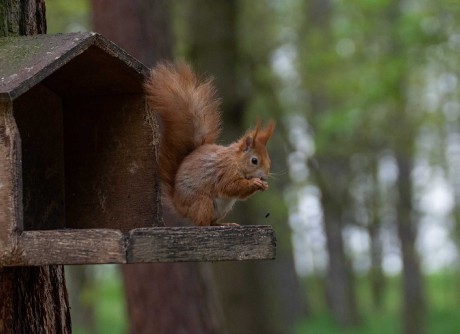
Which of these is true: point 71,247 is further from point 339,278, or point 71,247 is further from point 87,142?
point 339,278

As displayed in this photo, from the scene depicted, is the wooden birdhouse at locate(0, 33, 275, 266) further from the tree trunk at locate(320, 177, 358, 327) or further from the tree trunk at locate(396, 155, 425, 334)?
the tree trunk at locate(320, 177, 358, 327)

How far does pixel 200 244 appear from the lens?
2488 mm

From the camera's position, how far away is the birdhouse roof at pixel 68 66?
99.3 inches

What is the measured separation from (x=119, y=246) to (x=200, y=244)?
0.77 feet

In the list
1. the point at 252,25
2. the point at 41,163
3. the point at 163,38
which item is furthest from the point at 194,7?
the point at 41,163

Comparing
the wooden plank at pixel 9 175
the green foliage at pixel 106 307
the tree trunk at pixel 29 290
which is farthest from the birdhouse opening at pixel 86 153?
the green foliage at pixel 106 307

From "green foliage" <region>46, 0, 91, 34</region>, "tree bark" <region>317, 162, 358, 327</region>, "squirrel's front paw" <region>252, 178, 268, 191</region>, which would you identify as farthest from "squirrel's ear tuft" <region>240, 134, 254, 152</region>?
"tree bark" <region>317, 162, 358, 327</region>

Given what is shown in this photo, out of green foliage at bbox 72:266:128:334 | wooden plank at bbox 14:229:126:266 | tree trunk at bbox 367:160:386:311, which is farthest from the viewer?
tree trunk at bbox 367:160:386:311

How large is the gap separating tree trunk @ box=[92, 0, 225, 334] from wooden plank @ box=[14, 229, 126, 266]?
11.4ft

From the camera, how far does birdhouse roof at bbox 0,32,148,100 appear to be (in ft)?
8.28

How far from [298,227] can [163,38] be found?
12911 millimetres

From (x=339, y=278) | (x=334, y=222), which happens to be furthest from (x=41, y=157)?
(x=339, y=278)

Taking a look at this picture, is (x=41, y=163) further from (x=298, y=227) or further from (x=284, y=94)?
(x=298, y=227)

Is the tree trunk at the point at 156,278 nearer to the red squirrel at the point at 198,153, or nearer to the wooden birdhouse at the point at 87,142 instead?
the wooden birdhouse at the point at 87,142
